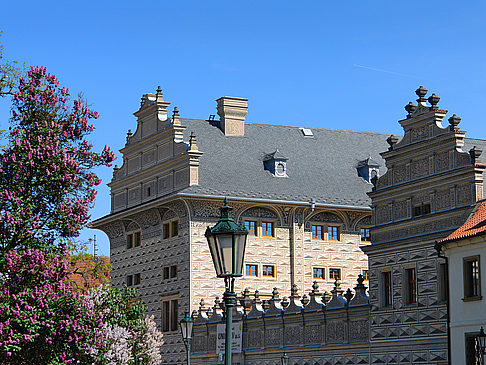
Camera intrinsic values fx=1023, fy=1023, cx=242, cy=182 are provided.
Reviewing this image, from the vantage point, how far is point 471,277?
97.3 ft

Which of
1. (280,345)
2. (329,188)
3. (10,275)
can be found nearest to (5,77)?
(10,275)

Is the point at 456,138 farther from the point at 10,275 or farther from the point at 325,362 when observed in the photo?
the point at 10,275

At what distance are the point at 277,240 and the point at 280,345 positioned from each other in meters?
9.37

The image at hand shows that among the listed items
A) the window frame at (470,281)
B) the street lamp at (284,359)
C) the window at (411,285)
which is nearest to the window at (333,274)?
the street lamp at (284,359)

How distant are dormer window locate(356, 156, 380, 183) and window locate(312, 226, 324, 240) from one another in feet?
13.5

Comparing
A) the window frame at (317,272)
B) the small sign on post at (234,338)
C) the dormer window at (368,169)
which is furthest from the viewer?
the dormer window at (368,169)

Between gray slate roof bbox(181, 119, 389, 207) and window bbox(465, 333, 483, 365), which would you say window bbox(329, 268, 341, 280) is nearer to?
gray slate roof bbox(181, 119, 389, 207)

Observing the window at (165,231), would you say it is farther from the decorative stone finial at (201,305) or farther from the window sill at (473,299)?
the window sill at (473,299)

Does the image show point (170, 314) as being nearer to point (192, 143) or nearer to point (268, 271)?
point (268, 271)

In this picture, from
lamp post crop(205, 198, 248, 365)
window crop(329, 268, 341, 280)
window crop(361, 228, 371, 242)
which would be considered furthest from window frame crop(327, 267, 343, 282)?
lamp post crop(205, 198, 248, 365)

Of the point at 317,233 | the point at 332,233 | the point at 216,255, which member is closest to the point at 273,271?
the point at 317,233

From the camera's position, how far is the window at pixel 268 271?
47.9 m

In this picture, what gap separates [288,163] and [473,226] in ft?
70.5

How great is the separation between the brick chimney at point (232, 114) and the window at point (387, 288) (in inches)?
735
